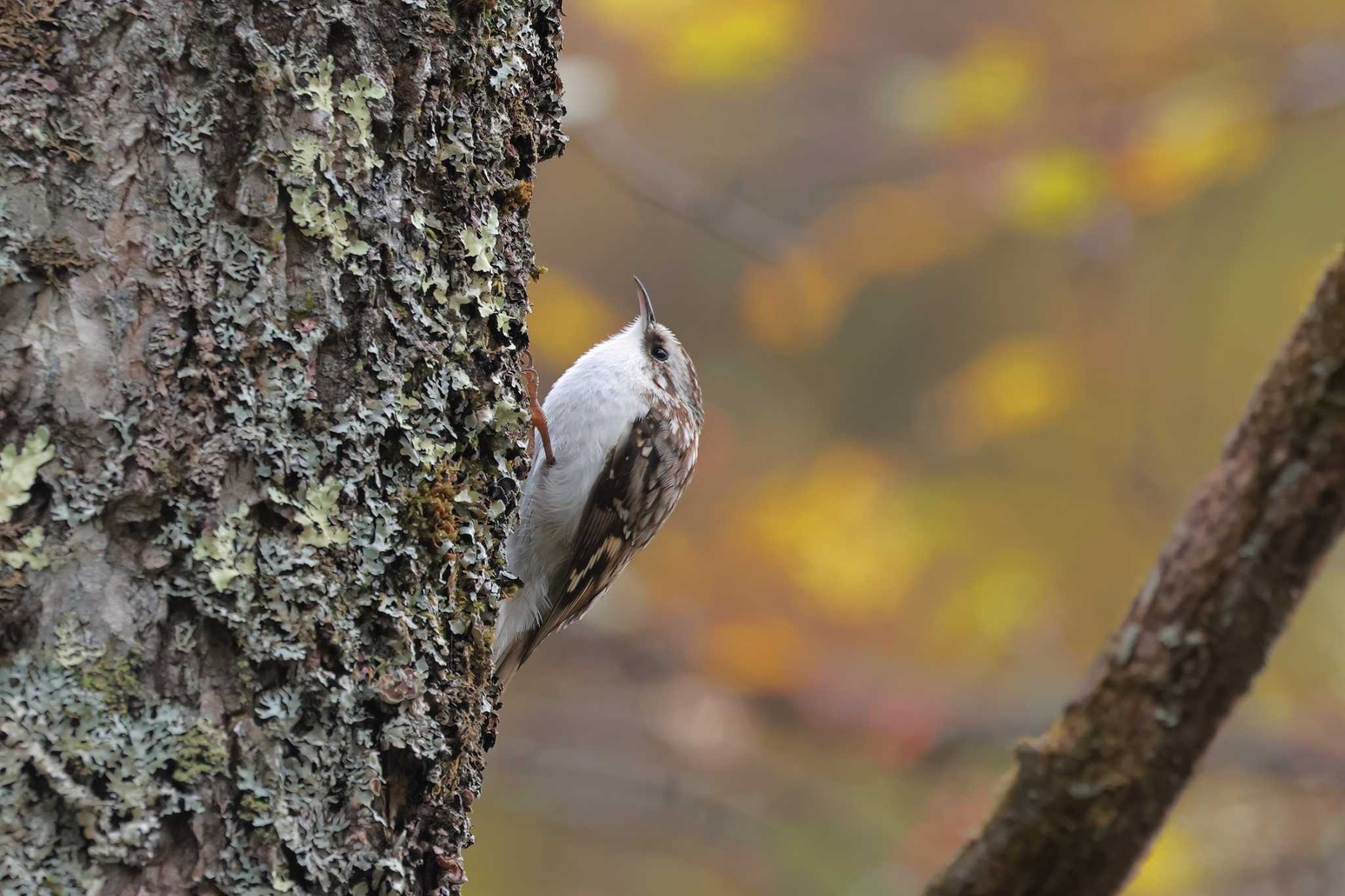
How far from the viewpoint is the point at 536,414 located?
2631 mm

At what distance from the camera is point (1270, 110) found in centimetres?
421

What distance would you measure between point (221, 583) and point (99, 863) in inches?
11.4

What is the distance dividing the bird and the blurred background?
0.95 metres

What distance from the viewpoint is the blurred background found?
464 cm

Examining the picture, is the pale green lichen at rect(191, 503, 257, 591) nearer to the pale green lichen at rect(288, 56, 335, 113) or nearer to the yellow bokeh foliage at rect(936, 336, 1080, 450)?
the pale green lichen at rect(288, 56, 335, 113)

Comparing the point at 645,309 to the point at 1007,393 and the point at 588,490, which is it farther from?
the point at 1007,393

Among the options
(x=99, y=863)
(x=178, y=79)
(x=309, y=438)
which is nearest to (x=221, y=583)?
(x=309, y=438)

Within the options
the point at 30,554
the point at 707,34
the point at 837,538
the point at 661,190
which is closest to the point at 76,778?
the point at 30,554

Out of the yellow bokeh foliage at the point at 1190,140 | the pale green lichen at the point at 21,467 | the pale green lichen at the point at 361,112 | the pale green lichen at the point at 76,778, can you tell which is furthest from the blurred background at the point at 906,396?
the pale green lichen at the point at 76,778

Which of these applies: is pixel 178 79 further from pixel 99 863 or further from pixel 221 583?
pixel 99 863

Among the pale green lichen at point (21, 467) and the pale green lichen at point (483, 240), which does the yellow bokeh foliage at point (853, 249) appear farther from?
the pale green lichen at point (21, 467)

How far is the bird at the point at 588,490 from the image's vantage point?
2875 millimetres

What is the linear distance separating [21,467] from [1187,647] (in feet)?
5.35

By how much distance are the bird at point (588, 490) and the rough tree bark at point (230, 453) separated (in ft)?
3.94
